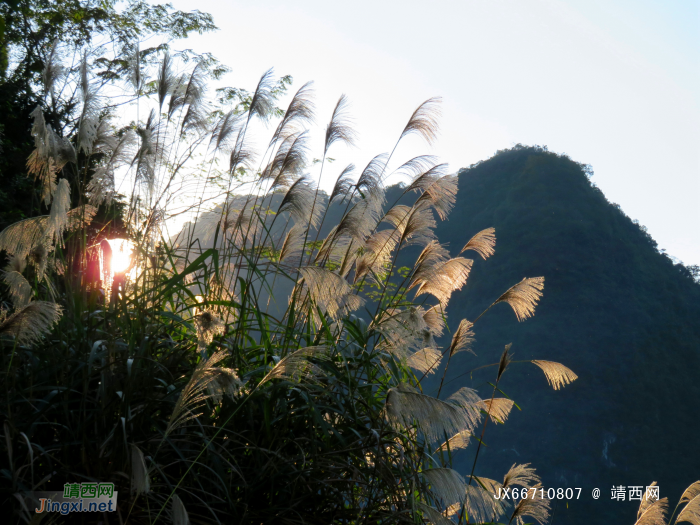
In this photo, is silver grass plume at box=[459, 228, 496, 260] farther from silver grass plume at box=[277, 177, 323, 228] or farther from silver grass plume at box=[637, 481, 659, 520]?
silver grass plume at box=[637, 481, 659, 520]

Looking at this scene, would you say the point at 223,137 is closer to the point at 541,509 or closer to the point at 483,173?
the point at 541,509

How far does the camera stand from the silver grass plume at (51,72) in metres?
2.38

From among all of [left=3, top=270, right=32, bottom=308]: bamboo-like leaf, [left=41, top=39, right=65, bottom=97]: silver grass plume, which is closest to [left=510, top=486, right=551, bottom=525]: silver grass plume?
[left=3, top=270, right=32, bottom=308]: bamboo-like leaf

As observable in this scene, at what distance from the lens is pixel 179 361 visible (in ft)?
6.31

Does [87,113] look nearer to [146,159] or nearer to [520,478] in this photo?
[146,159]

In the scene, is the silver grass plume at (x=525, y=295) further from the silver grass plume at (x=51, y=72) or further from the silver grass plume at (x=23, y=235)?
the silver grass plume at (x=51, y=72)

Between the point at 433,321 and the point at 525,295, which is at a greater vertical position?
the point at 525,295

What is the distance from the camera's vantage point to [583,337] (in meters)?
44.8

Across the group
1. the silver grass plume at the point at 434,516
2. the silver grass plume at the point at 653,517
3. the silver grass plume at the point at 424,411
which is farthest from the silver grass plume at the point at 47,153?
the silver grass plume at the point at 653,517

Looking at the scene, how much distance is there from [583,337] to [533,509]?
4789 centimetres

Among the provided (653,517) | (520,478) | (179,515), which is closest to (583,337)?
(653,517)

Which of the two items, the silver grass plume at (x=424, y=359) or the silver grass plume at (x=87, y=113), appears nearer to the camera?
the silver grass plume at (x=87, y=113)

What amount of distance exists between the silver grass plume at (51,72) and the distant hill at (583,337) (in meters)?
33.4

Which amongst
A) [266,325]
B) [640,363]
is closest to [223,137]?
[266,325]
